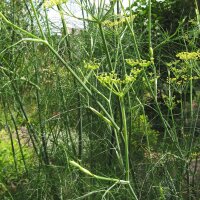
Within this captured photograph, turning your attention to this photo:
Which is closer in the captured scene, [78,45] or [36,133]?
[78,45]

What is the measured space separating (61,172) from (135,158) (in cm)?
80

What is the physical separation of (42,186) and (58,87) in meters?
0.74

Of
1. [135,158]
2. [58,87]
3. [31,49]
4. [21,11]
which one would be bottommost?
[135,158]

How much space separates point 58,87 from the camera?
3.41 m

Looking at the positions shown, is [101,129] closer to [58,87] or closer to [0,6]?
[58,87]

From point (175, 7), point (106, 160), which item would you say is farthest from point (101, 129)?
point (175, 7)

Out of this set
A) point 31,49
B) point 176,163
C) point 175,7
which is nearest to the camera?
point 176,163

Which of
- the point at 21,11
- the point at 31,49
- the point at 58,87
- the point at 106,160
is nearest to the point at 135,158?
the point at 106,160

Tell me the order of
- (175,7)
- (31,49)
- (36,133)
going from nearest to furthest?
(31,49) → (36,133) → (175,7)

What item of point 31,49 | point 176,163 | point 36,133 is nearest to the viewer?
point 176,163

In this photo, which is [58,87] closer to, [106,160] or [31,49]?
[31,49]

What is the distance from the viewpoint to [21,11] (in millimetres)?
3625

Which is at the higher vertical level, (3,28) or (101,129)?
(3,28)

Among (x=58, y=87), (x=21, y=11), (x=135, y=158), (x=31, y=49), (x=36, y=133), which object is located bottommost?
(x=135, y=158)
